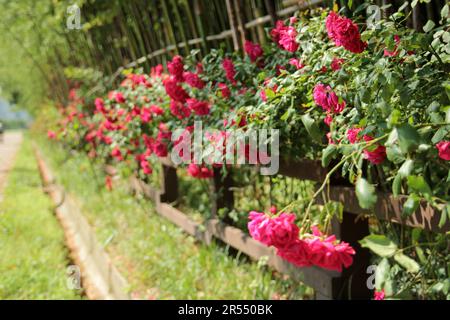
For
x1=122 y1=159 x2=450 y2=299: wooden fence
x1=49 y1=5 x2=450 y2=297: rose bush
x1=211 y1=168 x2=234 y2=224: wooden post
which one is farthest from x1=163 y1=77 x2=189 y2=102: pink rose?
→ x1=211 y1=168 x2=234 y2=224: wooden post

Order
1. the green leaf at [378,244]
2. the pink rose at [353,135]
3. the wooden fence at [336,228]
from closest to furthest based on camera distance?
the green leaf at [378,244] < the pink rose at [353,135] < the wooden fence at [336,228]

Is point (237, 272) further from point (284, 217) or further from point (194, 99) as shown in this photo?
point (284, 217)

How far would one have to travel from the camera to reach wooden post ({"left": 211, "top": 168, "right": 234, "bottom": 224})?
3.16 meters

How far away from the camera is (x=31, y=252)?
414 cm

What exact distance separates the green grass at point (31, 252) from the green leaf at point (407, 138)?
109 inches

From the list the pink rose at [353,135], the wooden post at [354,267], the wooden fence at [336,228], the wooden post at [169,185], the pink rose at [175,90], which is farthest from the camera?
the wooden post at [169,185]

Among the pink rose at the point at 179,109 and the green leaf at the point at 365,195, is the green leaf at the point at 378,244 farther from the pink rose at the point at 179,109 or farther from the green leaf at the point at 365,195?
the pink rose at the point at 179,109

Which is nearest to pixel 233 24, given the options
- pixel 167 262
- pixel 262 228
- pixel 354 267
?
pixel 354 267

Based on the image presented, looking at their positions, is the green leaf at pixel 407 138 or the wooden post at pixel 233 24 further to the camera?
the wooden post at pixel 233 24

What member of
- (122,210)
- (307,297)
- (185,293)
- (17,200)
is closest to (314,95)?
(307,297)

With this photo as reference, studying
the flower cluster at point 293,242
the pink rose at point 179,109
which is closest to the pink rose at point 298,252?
the flower cluster at point 293,242

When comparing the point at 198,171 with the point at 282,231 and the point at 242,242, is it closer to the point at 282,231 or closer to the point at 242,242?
the point at 242,242

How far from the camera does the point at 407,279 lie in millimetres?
1965

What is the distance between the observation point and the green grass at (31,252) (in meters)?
3.35
